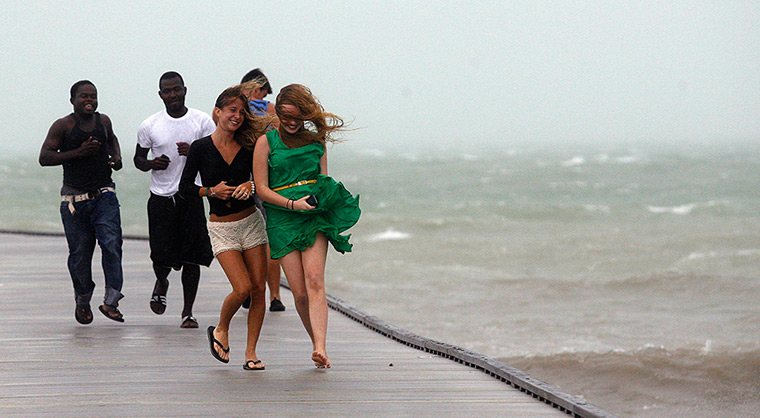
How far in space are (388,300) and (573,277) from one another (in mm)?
7101

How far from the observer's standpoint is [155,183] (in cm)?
693

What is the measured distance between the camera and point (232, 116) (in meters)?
5.51

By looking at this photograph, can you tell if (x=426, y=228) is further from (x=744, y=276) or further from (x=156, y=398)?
(x=156, y=398)

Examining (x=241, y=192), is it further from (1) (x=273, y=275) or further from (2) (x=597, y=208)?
(2) (x=597, y=208)

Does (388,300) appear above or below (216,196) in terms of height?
below

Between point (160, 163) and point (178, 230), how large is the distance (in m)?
0.55

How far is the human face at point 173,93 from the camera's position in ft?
22.1

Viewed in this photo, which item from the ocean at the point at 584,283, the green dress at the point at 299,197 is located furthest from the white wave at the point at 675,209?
the green dress at the point at 299,197

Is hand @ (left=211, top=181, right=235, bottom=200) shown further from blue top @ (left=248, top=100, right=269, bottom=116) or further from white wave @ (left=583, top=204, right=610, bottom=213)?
white wave @ (left=583, top=204, right=610, bottom=213)

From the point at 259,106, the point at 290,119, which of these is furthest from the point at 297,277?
the point at 259,106

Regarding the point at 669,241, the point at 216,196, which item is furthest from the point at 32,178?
the point at 216,196

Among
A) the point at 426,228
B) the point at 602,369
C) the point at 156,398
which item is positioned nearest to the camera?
the point at 156,398

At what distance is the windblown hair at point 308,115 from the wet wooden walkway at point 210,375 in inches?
53.7

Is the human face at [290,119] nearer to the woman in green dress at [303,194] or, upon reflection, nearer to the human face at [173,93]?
the woman in green dress at [303,194]
